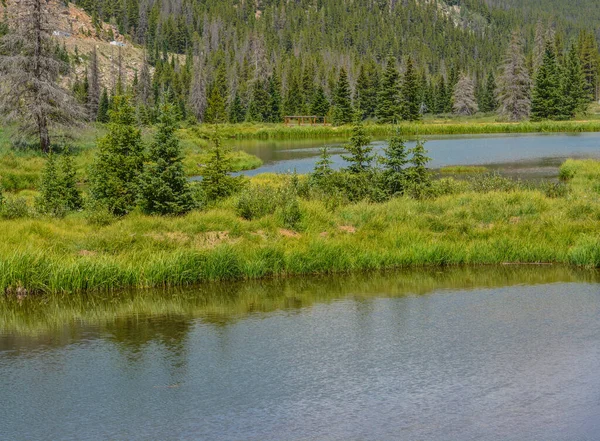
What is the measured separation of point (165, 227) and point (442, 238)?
1006 cm

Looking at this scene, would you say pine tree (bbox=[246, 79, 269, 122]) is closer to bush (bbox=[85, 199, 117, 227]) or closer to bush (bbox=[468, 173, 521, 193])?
bush (bbox=[468, 173, 521, 193])

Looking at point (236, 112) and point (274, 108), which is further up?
point (274, 108)

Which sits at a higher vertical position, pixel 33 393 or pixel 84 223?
pixel 84 223

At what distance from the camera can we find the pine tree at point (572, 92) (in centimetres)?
10875

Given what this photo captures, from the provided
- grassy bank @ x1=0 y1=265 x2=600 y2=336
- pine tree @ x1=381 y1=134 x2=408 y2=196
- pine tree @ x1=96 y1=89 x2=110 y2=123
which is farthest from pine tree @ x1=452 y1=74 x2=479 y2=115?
grassy bank @ x1=0 y1=265 x2=600 y2=336

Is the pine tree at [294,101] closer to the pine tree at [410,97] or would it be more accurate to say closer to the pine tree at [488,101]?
the pine tree at [410,97]

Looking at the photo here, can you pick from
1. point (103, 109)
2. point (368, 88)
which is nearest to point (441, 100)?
point (368, 88)

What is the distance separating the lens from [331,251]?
24734 millimetres

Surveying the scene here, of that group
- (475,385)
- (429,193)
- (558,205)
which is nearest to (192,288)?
(475,385)

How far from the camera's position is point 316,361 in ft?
53.2

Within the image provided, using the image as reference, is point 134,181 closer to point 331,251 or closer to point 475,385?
point 331,251

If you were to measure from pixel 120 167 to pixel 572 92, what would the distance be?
315 feet

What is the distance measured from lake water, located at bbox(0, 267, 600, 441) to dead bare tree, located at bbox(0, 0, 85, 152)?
33.7 meters

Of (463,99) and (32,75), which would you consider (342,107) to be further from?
(32,75)
